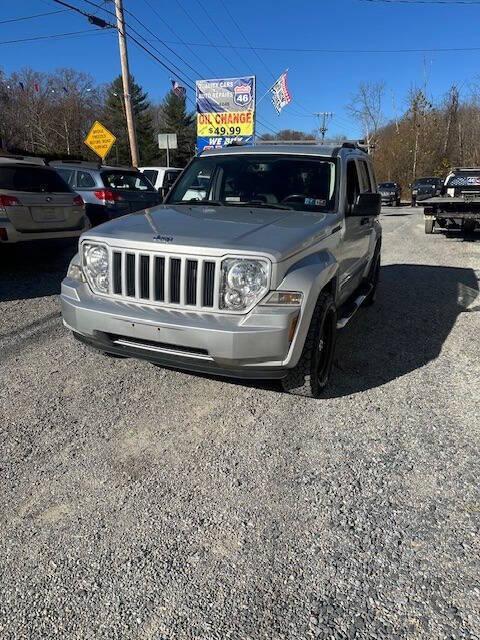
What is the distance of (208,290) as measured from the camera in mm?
3184

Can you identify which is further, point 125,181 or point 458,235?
point 458,235

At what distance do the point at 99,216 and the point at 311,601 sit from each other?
9.29m

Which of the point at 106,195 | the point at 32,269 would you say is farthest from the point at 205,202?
the point at 106,195

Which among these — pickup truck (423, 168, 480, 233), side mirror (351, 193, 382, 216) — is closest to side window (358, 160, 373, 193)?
side mirror (351, 193, 382, 216)

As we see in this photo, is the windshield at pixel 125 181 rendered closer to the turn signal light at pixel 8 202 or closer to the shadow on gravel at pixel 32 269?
the shadow on gravel at pixel 32 269

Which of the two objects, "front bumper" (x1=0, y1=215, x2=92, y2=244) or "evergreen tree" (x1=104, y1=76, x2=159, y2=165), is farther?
"evergreen tree" (x1=104, y1=76, x2=159, y2=165)

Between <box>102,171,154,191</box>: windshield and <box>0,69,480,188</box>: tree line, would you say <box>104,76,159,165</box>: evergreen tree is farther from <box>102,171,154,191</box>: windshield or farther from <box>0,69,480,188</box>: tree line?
<box>102,171,154,191</box>: windshield

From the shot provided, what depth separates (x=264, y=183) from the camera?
4582mm

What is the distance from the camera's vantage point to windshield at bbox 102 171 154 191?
10305mm

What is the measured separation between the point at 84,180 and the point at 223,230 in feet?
25.9

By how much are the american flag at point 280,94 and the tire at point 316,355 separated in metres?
26.5

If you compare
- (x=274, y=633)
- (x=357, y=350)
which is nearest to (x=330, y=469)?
(x=274, y=633)

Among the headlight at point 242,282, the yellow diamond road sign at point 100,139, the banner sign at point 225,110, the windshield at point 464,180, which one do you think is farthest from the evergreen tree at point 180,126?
the headlight at point 242,282

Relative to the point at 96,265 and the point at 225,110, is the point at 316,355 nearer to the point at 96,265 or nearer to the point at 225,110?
the point at 96,265
